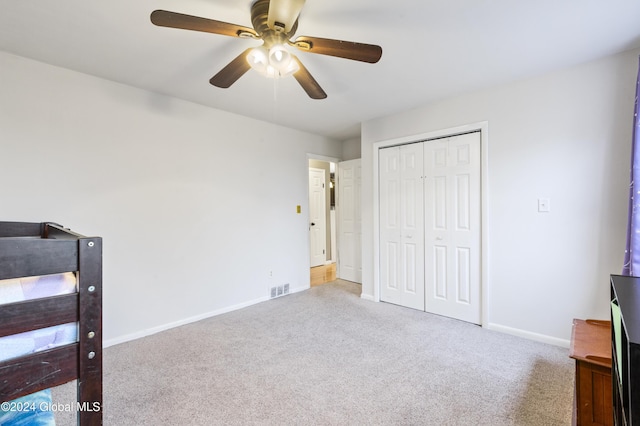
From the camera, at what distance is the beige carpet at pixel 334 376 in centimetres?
172

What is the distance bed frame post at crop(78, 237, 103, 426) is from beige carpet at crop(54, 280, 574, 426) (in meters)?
0.95

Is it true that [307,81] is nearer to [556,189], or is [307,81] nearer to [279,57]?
[279,57]

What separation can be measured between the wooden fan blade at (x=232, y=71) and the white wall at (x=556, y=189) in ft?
7.42

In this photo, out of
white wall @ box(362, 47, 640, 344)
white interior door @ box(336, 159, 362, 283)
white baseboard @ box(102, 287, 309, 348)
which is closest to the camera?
white wall @ box(362, 47, 640, 344)

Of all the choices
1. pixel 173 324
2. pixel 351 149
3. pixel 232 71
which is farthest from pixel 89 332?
pixel 351 149

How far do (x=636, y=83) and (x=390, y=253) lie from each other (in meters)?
2.56

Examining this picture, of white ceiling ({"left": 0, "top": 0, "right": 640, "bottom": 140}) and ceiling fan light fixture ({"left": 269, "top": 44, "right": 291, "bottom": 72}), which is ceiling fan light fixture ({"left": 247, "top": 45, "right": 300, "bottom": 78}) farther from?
white ceiling ({"left": 0, "top": 0, "right": 640, "bottom": 140})

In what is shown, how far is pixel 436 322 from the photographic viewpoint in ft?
10.1

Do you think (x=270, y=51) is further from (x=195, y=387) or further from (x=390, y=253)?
(x=390, y=253)

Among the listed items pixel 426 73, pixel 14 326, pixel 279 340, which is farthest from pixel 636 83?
pixel 14 326

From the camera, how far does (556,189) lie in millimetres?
2529

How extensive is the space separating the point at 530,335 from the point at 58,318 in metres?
3.34

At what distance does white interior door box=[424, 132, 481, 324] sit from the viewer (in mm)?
2998

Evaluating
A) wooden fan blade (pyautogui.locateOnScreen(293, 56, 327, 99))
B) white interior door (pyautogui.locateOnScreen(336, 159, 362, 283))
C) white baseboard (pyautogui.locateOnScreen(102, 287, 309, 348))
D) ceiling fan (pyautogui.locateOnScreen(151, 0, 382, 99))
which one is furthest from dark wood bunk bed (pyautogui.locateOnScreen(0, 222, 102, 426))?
white interior door (pyautogui.locateOnScreen(336, 159, 362, 283))
